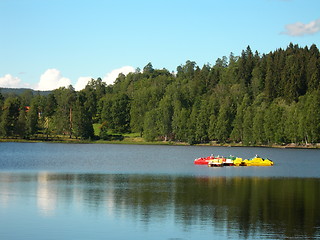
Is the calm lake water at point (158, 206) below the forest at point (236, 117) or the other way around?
below

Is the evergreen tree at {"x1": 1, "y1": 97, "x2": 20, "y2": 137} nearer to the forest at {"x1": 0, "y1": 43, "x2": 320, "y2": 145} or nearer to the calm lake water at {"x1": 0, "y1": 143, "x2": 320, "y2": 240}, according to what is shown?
the forest at {"x1": 0, "y1": 43, "x2": 320, "y2": 145}

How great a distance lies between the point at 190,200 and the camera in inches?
1752

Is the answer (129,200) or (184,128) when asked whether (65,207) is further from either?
(184,128)

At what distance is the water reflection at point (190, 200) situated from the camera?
34531 mm

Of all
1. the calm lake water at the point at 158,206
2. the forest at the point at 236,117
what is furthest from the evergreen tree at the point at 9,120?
the calm lake water at the point at 158,206

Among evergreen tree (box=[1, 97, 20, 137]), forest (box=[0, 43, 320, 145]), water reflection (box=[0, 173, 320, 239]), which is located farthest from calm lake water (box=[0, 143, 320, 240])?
evergreen tree (box=[1, 97, 20, 137])

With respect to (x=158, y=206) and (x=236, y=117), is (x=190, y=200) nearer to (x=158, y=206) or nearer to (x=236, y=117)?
(x=158, y=206)

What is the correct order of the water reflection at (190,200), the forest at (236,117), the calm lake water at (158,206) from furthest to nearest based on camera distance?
the forest at (236,117) → the water reflection at (190,200) → the calm lake water at (158,206)

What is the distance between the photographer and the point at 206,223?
3475 cm

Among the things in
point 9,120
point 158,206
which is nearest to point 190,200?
point 158,206

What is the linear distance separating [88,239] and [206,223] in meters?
8.25

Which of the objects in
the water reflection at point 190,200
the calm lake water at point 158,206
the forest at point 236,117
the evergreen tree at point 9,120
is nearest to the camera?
the calm lake water at point 158,206

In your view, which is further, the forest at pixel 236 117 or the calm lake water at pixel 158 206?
the forest at pixel 236 117

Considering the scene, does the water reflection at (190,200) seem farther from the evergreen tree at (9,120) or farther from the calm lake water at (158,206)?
the evergreen tree at (9,120)
